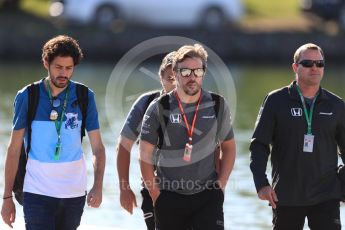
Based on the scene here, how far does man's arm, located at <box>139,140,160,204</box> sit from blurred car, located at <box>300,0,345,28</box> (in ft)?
100

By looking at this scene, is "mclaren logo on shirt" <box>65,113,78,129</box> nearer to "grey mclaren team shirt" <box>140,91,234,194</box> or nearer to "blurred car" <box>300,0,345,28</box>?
"grey mclaren team shirt" <box>140,91,234,194</box>

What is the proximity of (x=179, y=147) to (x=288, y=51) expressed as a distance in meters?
30.7

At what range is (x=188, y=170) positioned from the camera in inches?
286

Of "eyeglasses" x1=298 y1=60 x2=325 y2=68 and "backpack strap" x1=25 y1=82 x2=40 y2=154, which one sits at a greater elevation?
"eyeglasses" x1=298 y1=60 x2=325 y2=68

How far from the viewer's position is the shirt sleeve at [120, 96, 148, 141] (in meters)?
7.91

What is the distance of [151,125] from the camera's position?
7.31 m

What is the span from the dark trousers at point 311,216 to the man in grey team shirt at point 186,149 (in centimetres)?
69

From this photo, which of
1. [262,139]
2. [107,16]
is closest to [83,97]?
[262,139]

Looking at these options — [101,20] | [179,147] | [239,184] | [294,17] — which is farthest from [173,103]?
[294,17]

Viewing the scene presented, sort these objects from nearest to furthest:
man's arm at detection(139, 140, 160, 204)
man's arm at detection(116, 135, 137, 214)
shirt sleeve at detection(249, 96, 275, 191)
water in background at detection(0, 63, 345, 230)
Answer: man's arm at detection(139, 140, 160, 204) < shirt sleeve at detection(249, 96, 275, 191) < man's arm at detection(116, 135, 137, 214) < water in background at detection(0, 63, 345, 230)

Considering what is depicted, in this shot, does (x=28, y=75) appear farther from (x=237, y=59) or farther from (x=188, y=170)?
(x=188, y=170)

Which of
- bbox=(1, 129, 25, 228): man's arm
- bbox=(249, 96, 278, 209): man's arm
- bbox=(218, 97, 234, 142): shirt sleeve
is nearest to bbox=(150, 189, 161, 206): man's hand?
bbox=(218, 97, 234, 142): shirt sleeve

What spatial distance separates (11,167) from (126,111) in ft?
49.7

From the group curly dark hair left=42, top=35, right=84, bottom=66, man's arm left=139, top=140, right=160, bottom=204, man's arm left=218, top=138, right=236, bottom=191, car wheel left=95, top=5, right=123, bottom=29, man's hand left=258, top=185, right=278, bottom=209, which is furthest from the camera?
car wheel left=95, top=5, right=123, bottom=29
